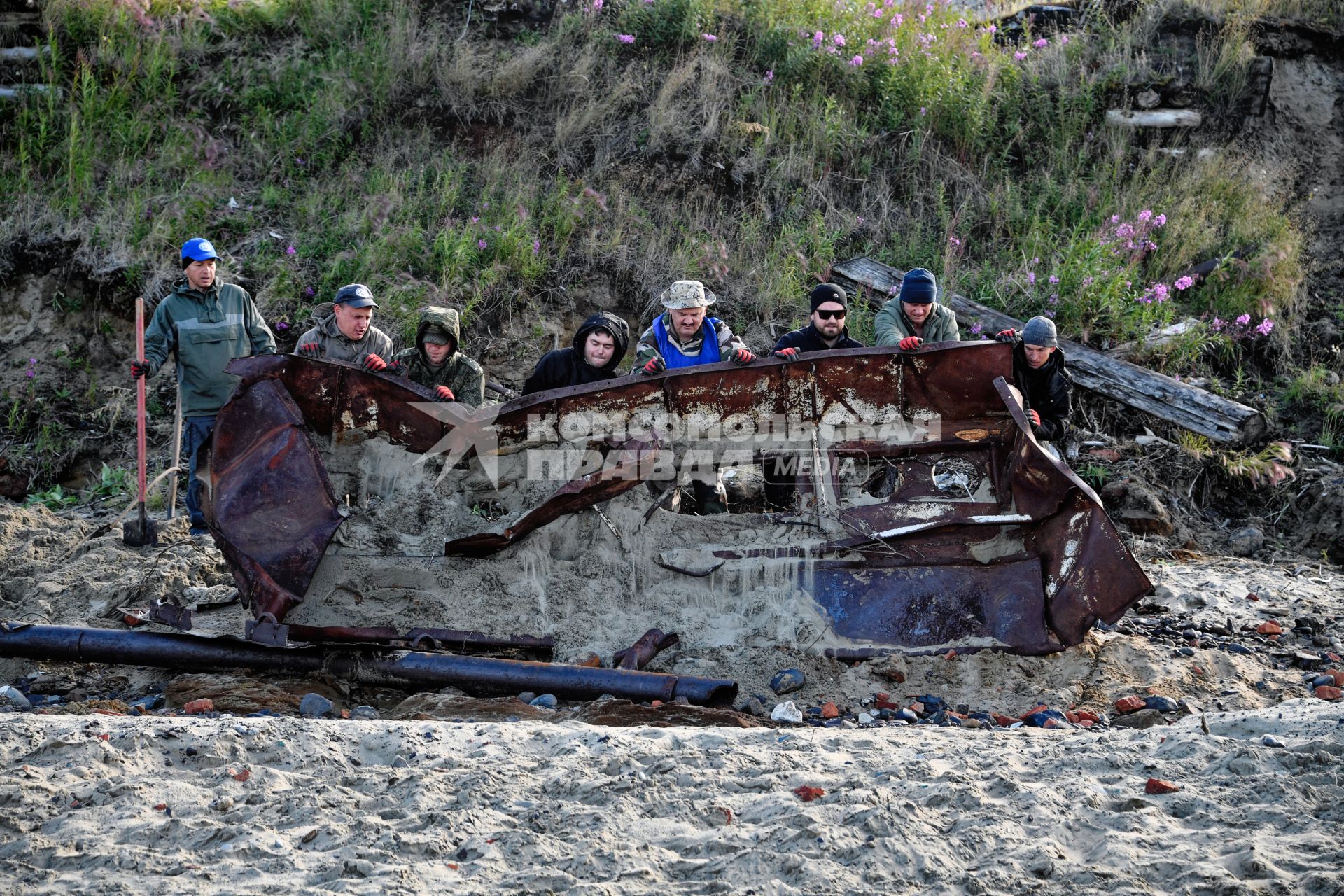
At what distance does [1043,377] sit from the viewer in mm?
6559

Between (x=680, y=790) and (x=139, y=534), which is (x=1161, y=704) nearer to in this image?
(x=680, y=790)

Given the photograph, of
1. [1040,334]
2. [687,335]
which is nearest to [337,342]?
[687,335]

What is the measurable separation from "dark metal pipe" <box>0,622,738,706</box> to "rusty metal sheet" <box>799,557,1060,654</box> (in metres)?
0.86

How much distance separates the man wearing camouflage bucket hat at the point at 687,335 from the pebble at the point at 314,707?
8.05ft

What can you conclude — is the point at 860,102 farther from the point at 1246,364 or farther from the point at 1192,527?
the point at 1192,527

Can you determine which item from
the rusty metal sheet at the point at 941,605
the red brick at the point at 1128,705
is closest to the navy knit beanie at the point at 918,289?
the rusty metal sheet at the point at 941,605

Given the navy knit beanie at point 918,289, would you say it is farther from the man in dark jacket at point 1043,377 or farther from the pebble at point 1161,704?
the pebble at point 1161,704

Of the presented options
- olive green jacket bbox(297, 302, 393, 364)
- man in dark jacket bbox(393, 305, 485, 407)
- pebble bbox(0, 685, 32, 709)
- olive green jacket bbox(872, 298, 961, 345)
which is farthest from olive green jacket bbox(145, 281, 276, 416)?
olive green jacket bbox(872, 298, 961, 345)

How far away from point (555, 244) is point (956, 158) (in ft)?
12.9

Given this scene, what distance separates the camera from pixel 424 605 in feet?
18.1

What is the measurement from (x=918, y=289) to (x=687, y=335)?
1.37 metres

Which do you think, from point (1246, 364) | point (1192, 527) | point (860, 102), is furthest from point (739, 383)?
point (860, 102)

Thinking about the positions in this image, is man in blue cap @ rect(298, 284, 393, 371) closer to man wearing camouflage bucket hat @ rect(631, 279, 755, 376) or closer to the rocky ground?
man wearing camouflage bucket hat @ rect(631, 279, 755, 376)

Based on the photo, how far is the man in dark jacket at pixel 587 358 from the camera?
6441mm
